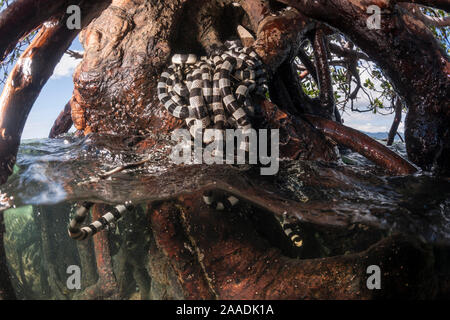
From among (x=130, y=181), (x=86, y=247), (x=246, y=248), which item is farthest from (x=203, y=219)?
(x=86, y=247)

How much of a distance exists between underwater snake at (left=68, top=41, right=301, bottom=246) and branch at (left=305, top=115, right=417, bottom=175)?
2.30ft

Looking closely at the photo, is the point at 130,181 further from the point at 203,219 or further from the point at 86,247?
the point at 86,247

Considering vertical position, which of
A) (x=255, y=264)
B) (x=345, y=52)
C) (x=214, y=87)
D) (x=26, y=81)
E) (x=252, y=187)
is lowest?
(x=255, y=264)

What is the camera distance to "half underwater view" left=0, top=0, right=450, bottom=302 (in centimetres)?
228

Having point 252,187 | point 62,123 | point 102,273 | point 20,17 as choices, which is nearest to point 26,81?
point 20,17

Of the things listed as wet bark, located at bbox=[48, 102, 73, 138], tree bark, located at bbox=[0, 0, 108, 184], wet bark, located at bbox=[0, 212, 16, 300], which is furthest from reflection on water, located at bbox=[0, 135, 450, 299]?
wet bark, located at bbox=[48, 102, 73, 138]

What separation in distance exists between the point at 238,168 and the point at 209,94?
2.13 feet

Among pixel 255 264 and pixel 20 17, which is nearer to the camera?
pixel 20 17

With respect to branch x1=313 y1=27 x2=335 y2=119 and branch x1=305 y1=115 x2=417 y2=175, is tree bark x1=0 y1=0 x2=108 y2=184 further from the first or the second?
branch x1=313 y1=27 x2=335 y2=119

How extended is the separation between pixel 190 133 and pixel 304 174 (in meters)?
0.99

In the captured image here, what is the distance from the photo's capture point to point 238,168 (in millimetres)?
2508

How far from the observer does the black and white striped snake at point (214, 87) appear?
2.52 meters

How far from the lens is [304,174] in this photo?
250cm

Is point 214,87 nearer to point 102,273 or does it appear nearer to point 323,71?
point 323,71
